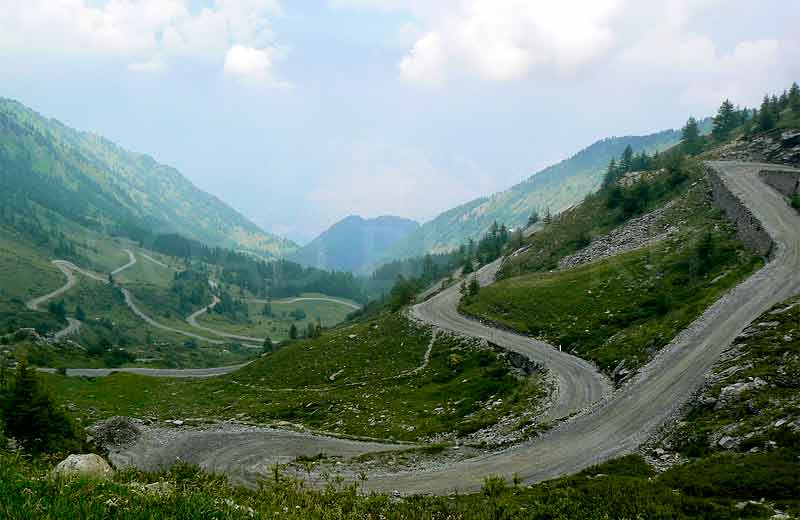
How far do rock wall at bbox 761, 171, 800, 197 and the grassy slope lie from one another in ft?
192

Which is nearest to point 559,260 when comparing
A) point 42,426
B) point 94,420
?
point 94,420

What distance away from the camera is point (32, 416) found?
26.3 m

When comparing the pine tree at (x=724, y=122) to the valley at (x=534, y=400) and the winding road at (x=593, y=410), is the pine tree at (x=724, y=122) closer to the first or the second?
the valley at (x=534, y=400)

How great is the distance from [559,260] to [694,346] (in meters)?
62.3

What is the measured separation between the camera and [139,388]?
7906 centimetres

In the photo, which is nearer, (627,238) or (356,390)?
(356,390)

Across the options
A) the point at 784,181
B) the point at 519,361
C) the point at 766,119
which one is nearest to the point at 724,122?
the point at 766,119

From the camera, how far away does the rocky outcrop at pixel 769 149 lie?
91250 millimetres

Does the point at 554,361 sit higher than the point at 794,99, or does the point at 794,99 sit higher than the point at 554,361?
the point at 794,99

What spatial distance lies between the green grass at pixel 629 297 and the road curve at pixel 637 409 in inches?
93.8

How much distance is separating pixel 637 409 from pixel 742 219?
46109 mm

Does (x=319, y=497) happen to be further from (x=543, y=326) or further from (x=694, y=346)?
(x=543, y=326)

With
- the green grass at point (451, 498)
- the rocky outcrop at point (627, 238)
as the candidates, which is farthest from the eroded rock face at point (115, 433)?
the rocky outcrop at point (627, 238)

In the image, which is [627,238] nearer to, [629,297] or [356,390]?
[629,297]
